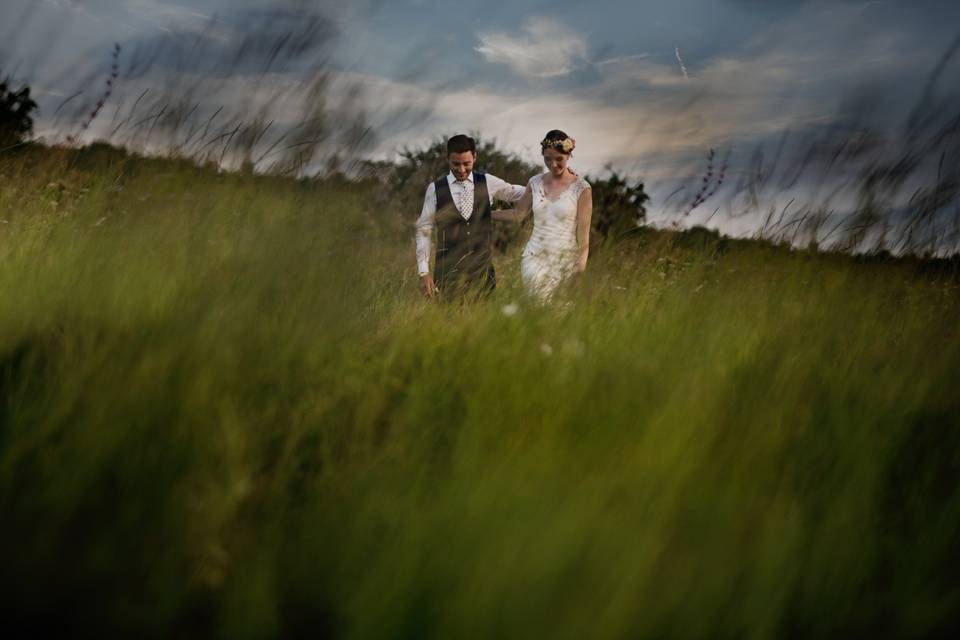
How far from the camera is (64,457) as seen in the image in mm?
1464

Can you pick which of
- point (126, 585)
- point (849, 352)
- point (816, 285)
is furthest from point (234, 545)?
point (816, 285)

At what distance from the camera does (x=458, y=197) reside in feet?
17.0

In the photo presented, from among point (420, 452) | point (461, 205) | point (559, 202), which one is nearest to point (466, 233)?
point (461, 205)

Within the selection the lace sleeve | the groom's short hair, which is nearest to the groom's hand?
the groom's short hair

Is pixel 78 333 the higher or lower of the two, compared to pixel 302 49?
lower

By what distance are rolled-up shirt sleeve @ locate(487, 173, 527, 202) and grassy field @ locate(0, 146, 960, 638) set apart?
2946mm

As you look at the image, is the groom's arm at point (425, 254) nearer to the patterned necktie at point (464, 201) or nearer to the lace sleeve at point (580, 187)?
the patterned necktie at point (464, 201)

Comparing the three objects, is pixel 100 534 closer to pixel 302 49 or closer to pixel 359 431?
pixel 359 431

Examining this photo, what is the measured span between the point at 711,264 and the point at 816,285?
0.51 meters

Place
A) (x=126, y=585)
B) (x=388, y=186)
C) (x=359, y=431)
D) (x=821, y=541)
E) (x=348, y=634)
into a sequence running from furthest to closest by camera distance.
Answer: (x=388, y=186) → (x=359, y=431) → (x=821, y=541) → (x=126, y=585) → (x=348, y=634)

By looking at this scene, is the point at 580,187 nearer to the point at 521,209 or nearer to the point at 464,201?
the point at 521,209

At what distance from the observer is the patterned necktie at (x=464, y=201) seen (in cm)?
516

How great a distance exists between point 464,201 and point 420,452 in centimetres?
381

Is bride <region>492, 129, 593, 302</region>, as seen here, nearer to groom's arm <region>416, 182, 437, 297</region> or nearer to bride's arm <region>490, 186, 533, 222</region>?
bride's arm <region>490, 186, 533, 222</region>
